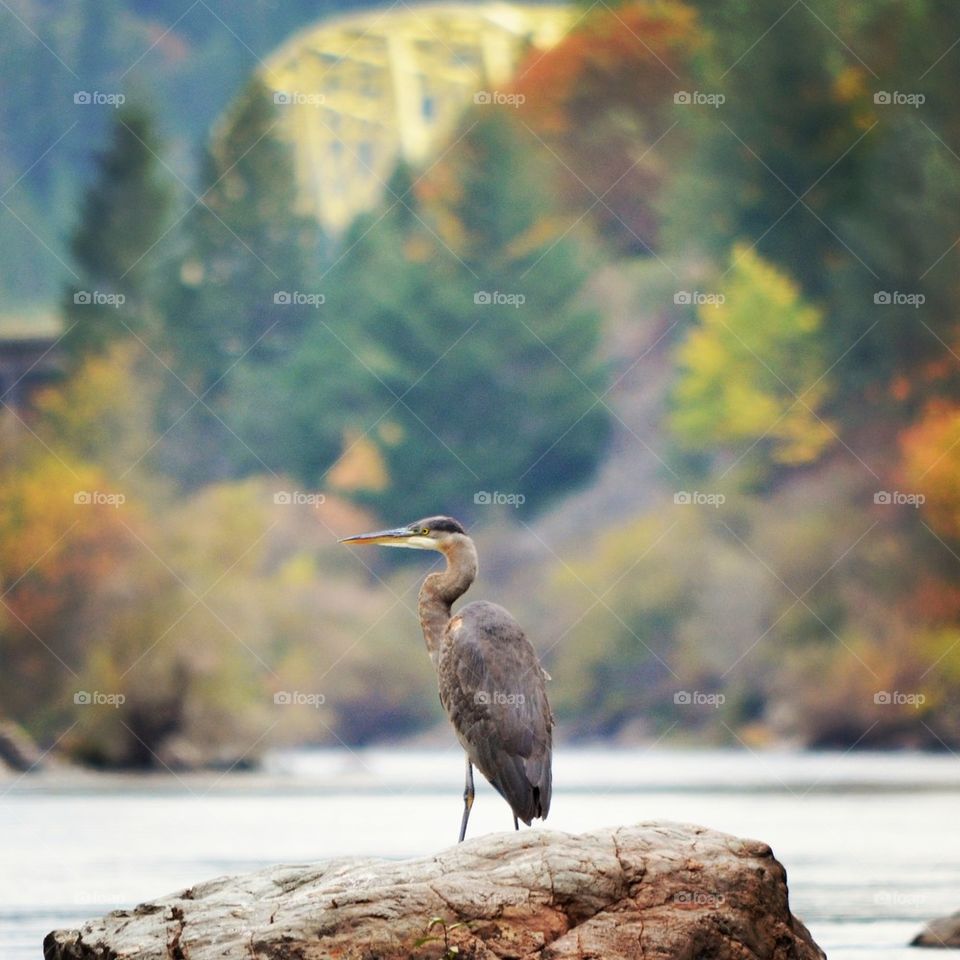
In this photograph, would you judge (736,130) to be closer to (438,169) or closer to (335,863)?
(438,169)

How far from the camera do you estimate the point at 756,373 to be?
40438 millimetres

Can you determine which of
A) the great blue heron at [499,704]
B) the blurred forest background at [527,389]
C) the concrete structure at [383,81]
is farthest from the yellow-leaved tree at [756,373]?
the great blue heron at [499,704]

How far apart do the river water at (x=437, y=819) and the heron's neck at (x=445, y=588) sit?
9.40 ft

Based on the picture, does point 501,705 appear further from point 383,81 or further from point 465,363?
point 383,81

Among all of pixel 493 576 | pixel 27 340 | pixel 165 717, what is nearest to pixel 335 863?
pixel 165 717

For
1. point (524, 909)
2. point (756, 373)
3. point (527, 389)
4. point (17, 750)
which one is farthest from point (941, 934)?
point (527, 389)

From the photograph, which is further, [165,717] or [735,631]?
[735,631]

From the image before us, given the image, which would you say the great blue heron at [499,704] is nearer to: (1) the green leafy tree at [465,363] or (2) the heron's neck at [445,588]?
(2) the heron's neck at [445,588]

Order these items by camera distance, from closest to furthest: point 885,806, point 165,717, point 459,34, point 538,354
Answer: point 885,806 → point 165,717 → point 538,354 → point 459,34

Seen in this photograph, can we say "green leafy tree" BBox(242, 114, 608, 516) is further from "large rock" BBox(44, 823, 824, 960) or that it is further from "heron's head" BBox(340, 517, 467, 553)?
"large rock" BBox(44, 823, 824, 960)

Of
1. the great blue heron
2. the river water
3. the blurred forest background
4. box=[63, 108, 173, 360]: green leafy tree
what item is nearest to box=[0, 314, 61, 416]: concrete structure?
the blurred forest background

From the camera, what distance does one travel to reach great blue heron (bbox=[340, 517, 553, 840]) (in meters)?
9.24

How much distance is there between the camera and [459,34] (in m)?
54.5

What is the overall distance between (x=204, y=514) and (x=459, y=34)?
70.3 ft
